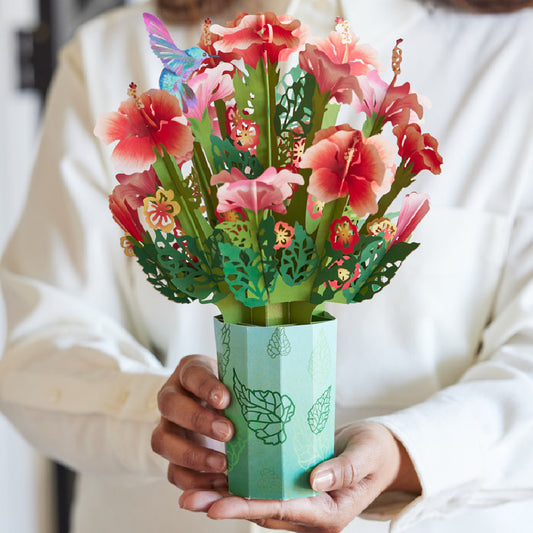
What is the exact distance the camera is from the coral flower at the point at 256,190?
0.32 meters

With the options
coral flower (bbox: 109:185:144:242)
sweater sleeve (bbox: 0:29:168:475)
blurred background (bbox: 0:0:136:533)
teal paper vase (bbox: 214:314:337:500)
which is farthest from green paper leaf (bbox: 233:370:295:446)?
blurred background (bbox: 0:0:136:533)

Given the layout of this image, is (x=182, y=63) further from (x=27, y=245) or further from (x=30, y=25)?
(x=30, y=25)

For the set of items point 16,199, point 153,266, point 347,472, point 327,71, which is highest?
point 327,71

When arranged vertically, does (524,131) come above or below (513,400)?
above

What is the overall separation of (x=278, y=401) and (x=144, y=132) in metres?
0.16

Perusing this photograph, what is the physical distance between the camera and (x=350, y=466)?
41 centimetres

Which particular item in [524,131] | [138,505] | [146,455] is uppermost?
[524,131]

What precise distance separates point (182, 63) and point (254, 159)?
63 millimetres

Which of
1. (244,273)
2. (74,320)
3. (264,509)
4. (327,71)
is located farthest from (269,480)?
(74,320)

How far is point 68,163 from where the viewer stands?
73 cm

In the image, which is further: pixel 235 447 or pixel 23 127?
pixel 23 127

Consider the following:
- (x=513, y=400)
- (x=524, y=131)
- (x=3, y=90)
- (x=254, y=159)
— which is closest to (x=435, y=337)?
(x=513, y=400)

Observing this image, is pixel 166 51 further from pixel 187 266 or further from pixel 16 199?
pixel 16 199

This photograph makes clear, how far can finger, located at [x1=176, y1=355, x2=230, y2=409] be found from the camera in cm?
40
